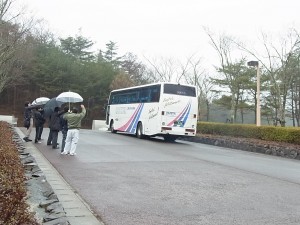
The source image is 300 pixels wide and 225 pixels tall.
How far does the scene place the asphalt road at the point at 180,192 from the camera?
517 cm

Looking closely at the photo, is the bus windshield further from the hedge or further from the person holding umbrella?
the person holding umbrella

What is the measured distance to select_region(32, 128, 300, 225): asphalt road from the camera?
5.17m

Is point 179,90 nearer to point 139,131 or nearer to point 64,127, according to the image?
point 139,131

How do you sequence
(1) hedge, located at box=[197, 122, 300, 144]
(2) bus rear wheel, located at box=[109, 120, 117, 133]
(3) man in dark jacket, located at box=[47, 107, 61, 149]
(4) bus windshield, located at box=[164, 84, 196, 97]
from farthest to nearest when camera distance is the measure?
(2) bus rear wheel, located at box=[109, 120, 117, 133] < (4) bus windshield, located at box=[164, 84, 196, 97] < (1) hedge, located at box=[197, 122, 300, 144] < (3) man in dark jacket, located at box=[47, 107, 61, 149]

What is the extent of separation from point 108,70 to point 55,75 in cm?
760

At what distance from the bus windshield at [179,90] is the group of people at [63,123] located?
23.0 ft

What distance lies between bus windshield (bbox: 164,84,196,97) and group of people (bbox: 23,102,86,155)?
702 centimetres

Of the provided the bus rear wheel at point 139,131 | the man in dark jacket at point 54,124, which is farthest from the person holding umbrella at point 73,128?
the bus rear wheel at point 139,131

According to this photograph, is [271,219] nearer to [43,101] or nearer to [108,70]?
[43,101]

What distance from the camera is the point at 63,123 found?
43.6ft

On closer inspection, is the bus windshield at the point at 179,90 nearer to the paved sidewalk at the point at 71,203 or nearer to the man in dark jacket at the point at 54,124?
the man in dark jacket at the point at 54,124

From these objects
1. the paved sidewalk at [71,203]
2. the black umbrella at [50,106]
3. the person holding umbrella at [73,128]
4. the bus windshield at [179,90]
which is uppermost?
the bus windshield at [179,90]

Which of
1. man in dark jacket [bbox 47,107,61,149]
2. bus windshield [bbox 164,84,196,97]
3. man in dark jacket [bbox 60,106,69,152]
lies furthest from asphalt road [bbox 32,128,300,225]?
bus windshield [bbox 164,84,196,97]

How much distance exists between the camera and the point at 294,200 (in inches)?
253
